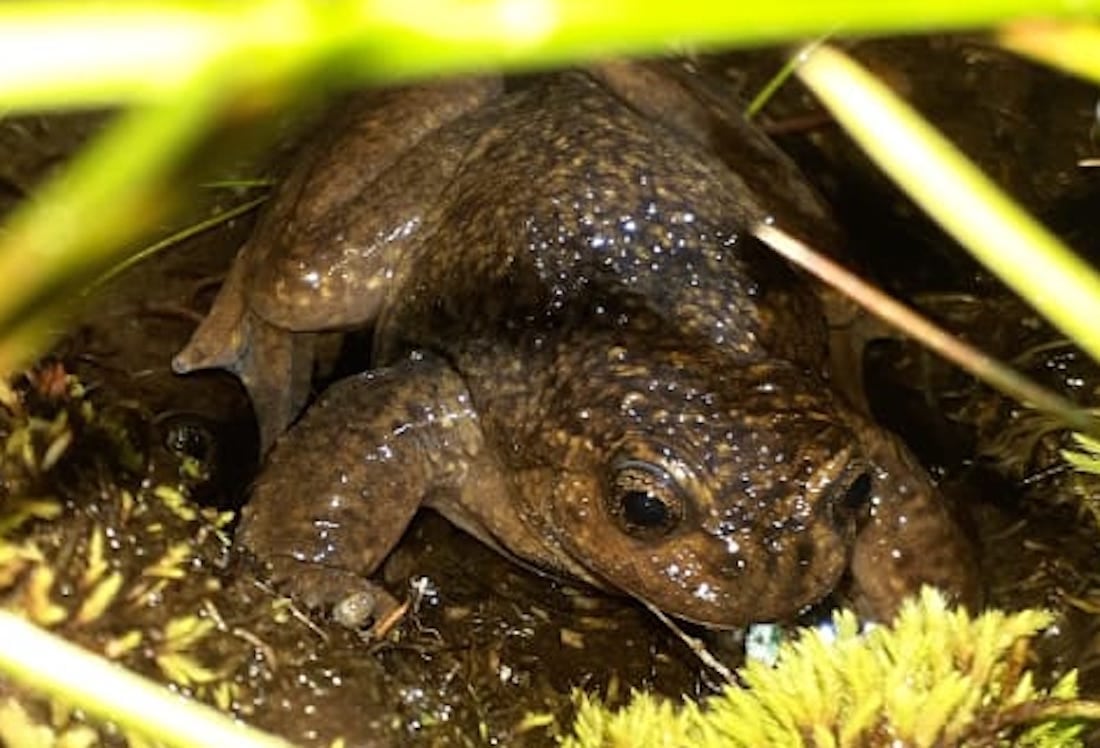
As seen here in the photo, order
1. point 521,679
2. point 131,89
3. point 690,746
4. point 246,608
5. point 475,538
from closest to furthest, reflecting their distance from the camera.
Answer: point 131,89, point 690,746, point 246,608, point 521,679, point 475,538

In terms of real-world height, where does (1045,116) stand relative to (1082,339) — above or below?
above

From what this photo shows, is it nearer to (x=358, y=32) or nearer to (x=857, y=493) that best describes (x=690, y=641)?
(x=857, y=493)

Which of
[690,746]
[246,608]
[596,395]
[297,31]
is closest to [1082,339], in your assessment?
[297,31]

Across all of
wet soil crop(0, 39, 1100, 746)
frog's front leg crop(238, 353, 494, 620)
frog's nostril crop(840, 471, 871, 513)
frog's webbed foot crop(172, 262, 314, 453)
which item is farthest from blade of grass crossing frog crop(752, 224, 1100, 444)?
frog's webbed foot crop(172, 262, 314, 453)

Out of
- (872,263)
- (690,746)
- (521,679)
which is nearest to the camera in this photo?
(690,746)

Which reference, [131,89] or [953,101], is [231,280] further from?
[131,89]

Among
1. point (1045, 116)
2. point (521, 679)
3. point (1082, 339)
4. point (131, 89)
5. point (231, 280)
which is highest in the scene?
point (1045, 116)

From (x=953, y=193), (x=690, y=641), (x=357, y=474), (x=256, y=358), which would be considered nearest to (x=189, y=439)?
(x=256, y=358)

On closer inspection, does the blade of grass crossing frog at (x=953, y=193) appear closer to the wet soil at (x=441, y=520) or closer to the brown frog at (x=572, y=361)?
the wet soil at (x=441, y=520)
